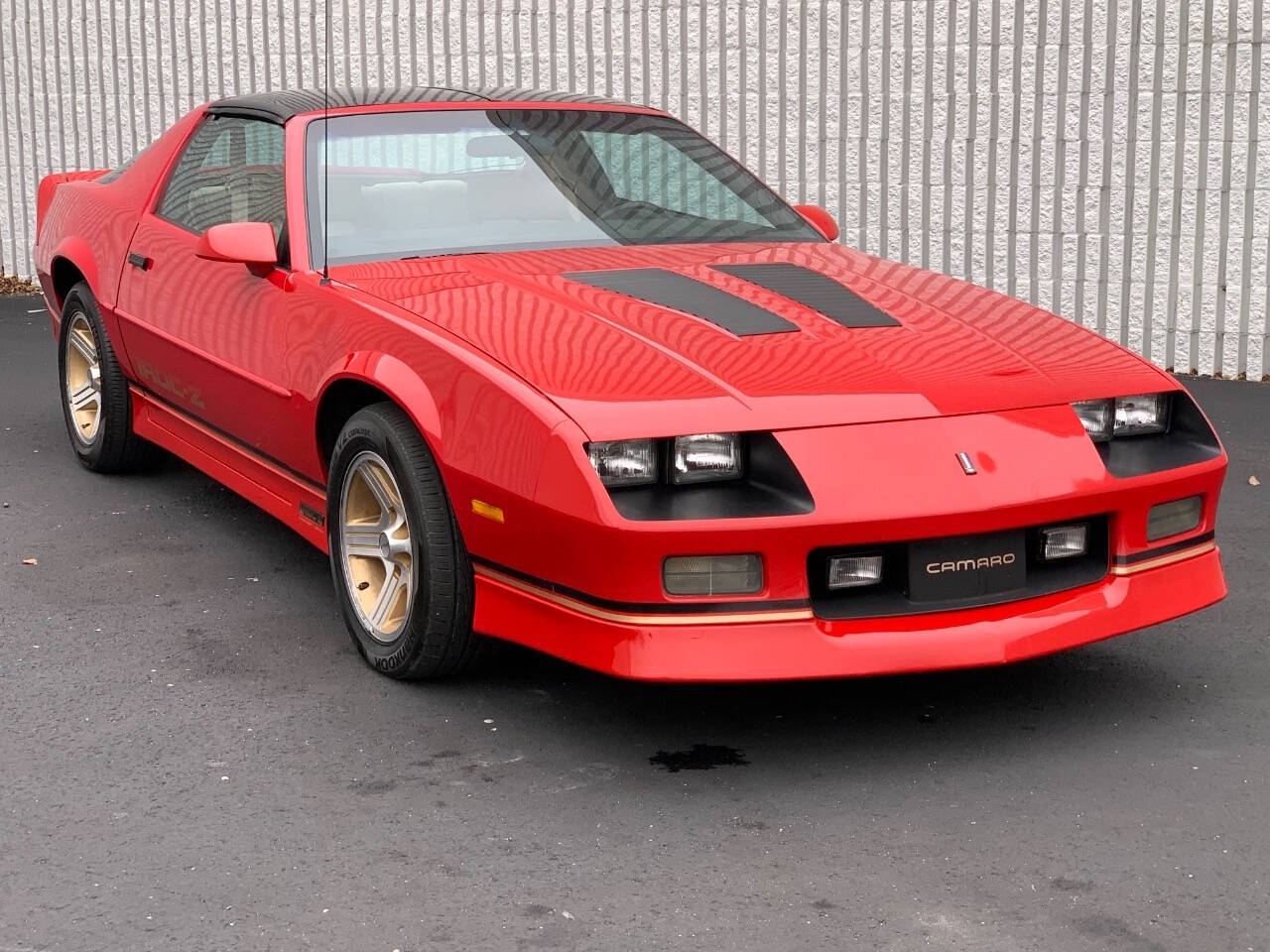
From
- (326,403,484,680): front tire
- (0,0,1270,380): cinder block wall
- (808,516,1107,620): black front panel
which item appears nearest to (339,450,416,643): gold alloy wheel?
(326,403,484,680): front tire

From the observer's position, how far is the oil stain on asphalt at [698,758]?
3900 mm

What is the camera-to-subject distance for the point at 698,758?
3.95 m

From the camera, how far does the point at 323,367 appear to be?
460cm

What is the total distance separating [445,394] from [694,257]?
1129 mm

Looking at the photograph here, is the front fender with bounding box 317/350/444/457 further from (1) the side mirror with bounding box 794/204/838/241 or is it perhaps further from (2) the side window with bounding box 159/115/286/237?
(1) the side mirror with bounding box 794/204/838/241

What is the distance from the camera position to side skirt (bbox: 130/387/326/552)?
4.93 m

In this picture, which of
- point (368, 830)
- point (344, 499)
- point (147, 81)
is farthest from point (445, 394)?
point (147, 81)

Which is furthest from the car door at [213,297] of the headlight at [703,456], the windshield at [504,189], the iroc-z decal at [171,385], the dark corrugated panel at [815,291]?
the headlight at [703,456]

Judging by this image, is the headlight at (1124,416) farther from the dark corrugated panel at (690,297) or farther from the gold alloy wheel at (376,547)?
the gold alloy wheel at (376,547)

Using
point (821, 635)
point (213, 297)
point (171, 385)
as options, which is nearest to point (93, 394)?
point (171, 385)

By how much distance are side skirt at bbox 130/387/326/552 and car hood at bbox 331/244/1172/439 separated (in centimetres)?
66

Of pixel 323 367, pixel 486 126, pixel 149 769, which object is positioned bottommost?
pixel 149 769

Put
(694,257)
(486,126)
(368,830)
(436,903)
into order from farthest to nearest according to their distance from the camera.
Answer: (486,126)
(694,257)
(368,830)
(436,903)

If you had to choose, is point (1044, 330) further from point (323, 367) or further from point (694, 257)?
point (323, 367)
